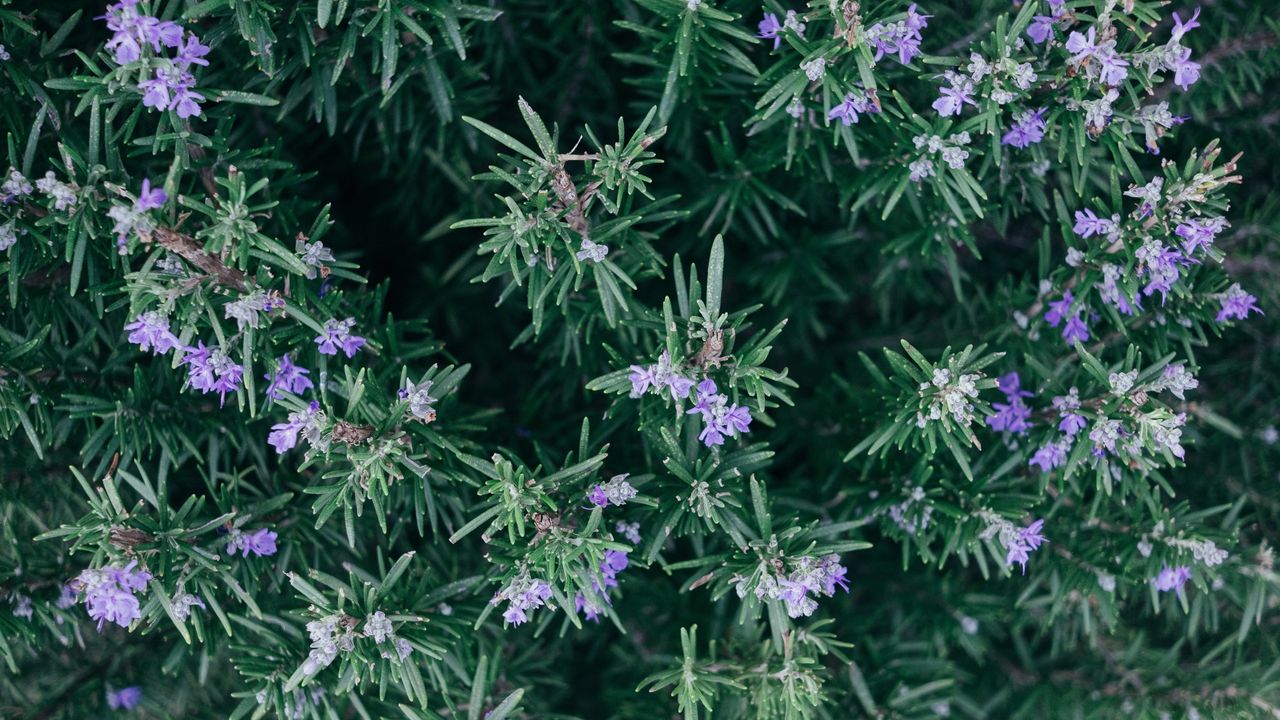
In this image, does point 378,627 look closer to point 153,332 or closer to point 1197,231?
point 153,332

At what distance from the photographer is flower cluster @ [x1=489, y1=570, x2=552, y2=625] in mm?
1912

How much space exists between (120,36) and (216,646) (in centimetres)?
145

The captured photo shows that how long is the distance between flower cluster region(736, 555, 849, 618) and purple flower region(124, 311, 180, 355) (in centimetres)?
134

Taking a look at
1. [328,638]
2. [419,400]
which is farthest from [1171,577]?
[328,638]

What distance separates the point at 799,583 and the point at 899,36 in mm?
1260

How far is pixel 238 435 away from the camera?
2381mm

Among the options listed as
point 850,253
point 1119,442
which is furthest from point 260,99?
point 1119,442

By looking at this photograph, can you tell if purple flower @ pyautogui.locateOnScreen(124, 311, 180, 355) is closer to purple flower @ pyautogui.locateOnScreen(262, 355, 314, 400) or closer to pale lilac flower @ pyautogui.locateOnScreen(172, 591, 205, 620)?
purple flower @ pyautogui.locateOnScreen(262, 355, 314, 400)

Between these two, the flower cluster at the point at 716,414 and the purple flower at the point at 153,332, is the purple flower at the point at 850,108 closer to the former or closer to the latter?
the flower cluster at the point at 716,414

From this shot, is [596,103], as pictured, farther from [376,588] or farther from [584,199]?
[376,588]

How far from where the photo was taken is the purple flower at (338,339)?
6.74ft

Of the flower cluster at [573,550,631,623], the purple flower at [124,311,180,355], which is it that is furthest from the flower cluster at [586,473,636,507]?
the purple flower at [124,311,180,355]

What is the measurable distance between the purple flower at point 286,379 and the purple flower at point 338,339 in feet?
0.24

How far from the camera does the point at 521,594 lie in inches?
75.9
